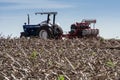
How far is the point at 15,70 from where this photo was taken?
6.89 meters

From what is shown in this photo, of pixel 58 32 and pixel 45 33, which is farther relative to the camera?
pixel 58 32

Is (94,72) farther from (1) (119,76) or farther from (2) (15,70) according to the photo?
(2) (15,70)

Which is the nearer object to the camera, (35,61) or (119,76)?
(119,76)

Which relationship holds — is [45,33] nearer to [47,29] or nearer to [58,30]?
[47,29]

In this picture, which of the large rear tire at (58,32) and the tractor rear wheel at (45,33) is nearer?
the tractor rear wheel at (45,33)

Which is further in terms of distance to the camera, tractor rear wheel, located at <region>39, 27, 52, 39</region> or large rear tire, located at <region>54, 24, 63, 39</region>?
large rear tire, located at <region>54, 24, 63, 39</region>

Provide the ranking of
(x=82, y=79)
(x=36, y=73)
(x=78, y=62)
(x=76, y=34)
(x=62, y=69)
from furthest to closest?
A: 1. (x=76, y=34)
2. (x=78, y=62)
3. (x=62, y=69)
4. (x=36, y=73)
5. (x=82, y=79)

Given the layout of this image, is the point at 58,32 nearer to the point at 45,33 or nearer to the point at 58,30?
the point at 58,30

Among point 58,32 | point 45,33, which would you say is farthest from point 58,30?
point 45,33

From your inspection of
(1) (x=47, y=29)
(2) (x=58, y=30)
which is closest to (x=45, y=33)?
Result: (1) (x=47, y=29)

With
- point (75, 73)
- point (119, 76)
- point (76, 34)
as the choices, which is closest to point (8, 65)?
point (75, 73)

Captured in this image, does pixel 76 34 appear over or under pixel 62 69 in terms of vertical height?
under

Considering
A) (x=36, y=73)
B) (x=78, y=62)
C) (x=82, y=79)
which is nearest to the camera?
(x=82, y=79)

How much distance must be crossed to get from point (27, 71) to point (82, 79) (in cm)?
97
